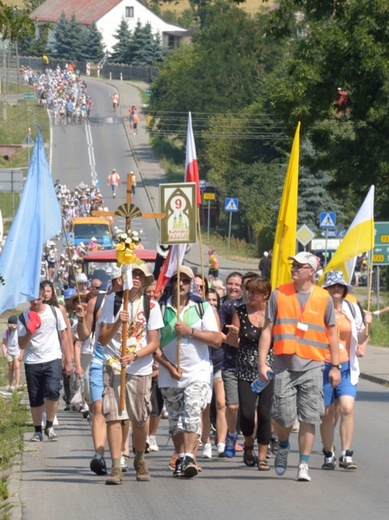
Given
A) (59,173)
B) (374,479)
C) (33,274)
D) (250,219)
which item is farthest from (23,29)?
(59,173)

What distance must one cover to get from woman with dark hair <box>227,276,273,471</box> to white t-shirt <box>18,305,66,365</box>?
2.99 metres

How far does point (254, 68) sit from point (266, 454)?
81.7 meters

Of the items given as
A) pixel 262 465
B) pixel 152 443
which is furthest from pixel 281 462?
pixel 152 443

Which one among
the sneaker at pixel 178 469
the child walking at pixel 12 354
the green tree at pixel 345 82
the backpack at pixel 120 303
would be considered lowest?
the child walking at pixel 12 354

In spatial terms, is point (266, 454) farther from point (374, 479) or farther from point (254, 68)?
point (254, 68)

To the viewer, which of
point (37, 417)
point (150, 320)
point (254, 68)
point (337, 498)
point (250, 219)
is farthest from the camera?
point (254, 68)

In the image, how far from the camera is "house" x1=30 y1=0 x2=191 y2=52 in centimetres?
15623

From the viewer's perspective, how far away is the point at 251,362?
11828 mm

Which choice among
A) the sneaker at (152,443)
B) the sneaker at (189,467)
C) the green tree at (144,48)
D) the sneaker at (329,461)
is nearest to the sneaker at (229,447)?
the sneaker at (152,443)

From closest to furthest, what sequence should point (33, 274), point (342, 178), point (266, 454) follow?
point (266, 454), point (33, 274), point (342, 178)

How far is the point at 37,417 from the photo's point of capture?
47.0ft

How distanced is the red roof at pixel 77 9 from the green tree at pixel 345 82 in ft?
418

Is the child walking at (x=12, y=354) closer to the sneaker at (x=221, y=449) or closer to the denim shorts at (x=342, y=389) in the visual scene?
the sneaker at (x=221, y=449)

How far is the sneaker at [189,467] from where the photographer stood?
1090 cm
